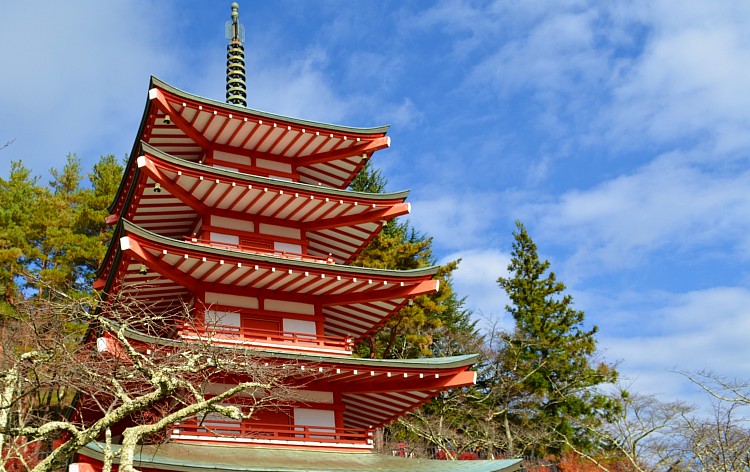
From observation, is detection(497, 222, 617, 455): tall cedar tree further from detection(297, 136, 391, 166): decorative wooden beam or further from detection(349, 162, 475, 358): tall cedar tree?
detection(297, 136, 391, 166): decorative wooden beam

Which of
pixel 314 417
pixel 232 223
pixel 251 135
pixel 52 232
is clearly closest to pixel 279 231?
pixel 232 223

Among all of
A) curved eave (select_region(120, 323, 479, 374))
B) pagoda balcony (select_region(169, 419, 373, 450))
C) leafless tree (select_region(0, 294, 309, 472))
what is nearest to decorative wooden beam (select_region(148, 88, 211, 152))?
leafless tree (select_region(0, 294, 309, 472))

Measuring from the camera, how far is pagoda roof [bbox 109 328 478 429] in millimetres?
17000

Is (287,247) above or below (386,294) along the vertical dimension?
above

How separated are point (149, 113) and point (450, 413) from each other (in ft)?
70.4

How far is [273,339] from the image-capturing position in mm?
18578

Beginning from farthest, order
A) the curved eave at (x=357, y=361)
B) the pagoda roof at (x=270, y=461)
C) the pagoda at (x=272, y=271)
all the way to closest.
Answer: the pagoda at (x=272, y=271), the curved eave at (x=357, y=361), the pagoda roof at (x=270, y=461)

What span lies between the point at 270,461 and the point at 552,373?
24726 millimetres

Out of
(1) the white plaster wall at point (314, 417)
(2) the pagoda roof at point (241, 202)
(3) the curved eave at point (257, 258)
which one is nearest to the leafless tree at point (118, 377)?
(1) the white plaster wall at point (314, 417)

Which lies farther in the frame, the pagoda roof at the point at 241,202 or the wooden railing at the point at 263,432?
the pagoda roof at the point at 241,202

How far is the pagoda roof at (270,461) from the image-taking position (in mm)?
13953

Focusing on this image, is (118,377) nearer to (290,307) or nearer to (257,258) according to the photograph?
(257,258)

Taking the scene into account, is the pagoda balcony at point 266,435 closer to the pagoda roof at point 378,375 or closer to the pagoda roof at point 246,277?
the pagoda roof at point 378,375

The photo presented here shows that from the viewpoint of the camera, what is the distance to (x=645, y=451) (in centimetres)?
2752
